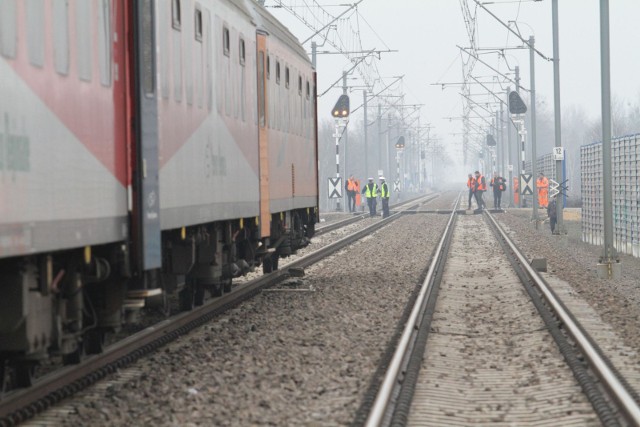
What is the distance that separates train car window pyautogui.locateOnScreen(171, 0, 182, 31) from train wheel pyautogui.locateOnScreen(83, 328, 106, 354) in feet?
9.28

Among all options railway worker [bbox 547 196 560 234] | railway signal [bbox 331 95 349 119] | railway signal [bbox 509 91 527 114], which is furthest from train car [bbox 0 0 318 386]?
railway signal [bbox 509 91 527 114]

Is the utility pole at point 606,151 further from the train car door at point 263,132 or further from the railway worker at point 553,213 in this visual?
the railway worker at point 553,213

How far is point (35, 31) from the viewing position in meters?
7.40

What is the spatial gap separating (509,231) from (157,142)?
2761cm

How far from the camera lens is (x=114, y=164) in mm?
9008

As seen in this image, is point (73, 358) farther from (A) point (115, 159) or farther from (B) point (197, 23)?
(B) point (197, 23)

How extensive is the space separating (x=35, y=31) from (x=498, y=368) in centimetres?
520

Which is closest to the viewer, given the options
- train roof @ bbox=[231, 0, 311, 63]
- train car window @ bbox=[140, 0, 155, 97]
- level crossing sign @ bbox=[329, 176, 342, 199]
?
train car window @ bbox=[140, 0, 155, 97]

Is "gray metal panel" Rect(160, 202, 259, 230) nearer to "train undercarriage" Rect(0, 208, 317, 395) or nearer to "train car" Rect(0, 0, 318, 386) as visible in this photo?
"train car" Rect(0, 0, 318, 386)

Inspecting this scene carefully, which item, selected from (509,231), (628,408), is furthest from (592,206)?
(628,408)

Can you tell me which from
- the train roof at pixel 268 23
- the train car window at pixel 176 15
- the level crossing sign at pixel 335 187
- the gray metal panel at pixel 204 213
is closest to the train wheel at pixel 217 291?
the gray metal panel at pixel 204 213

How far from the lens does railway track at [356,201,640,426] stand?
839 cm

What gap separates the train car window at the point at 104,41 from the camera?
876 centimetres

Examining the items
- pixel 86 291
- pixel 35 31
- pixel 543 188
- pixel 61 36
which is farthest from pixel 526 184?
pixel 35 31
